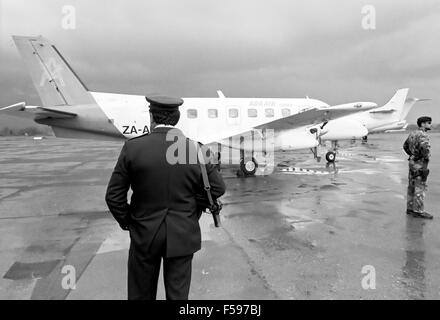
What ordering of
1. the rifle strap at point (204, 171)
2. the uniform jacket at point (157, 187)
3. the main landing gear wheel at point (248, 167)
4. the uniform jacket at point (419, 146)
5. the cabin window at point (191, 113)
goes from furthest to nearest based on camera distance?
the cabin window at point (191, 113), the main landing gear wheel at point (248, 167), the uniform jacket at point (419, 146), the rifle strap at point (204, 171), the uniform jacket at point (157, 187)

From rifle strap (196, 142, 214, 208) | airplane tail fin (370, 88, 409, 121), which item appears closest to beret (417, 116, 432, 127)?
rifle strap (196, 142, 214, 208)

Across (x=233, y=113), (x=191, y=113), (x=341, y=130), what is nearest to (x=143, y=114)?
(x=191, y=113)

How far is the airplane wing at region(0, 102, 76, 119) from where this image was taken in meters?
10.6

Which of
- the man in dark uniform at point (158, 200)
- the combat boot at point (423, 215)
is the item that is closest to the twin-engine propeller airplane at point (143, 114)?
the combat boot at point (423, 215)

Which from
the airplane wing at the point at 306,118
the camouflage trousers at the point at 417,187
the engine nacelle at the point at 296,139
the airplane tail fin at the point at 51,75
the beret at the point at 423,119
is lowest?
the camouflage trousers at the point at 417,187

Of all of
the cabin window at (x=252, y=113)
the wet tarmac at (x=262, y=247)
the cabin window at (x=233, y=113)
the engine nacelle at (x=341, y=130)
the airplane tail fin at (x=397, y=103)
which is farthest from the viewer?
the airplane tail fin at (x=397, y=103)

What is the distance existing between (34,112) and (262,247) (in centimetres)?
1029

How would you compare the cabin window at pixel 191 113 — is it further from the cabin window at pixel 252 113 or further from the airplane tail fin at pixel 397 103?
the airplane tail fin at pixel 397 103

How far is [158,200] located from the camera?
8.83 feet

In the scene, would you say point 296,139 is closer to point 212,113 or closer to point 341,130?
point 212,113

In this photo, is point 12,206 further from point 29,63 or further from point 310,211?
point 310,211

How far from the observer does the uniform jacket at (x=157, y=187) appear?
263cm
